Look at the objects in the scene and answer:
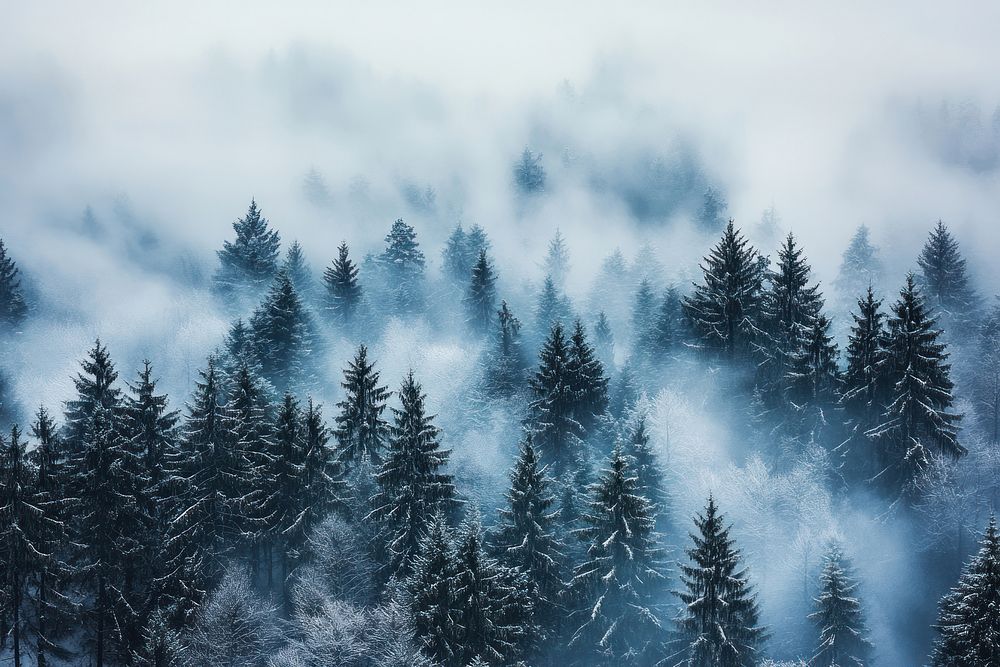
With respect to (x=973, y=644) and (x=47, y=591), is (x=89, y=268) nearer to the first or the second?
(x=47, y=591)

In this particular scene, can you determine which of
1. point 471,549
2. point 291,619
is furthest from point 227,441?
point 471,549

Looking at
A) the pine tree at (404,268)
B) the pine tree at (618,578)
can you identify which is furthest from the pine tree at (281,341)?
the pine tree at (618,578)

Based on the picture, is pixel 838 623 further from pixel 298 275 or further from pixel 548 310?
pixel 298 275

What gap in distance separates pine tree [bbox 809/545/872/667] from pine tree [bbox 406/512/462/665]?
62.5 feet

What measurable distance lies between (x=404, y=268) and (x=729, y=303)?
3708 centimetres

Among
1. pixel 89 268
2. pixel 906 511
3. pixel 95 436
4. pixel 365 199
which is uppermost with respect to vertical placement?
pixel 365 199

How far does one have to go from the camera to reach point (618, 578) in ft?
147

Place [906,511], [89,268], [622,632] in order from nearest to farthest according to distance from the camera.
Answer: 1. [622,632]
2. [906,511]
3. [89,268]

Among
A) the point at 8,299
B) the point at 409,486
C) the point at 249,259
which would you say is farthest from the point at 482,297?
the point at 8,299

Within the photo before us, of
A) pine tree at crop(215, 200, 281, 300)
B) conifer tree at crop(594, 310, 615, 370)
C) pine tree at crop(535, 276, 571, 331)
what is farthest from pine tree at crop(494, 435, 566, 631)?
pine tree at crop(215, 200, 281, 300)

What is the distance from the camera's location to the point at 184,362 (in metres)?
75.1

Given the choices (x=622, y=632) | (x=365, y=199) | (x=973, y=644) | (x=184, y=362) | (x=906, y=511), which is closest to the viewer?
(x=973, y=644)

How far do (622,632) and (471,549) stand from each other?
10192 mm

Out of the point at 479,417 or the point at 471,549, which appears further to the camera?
the point at 479,417
